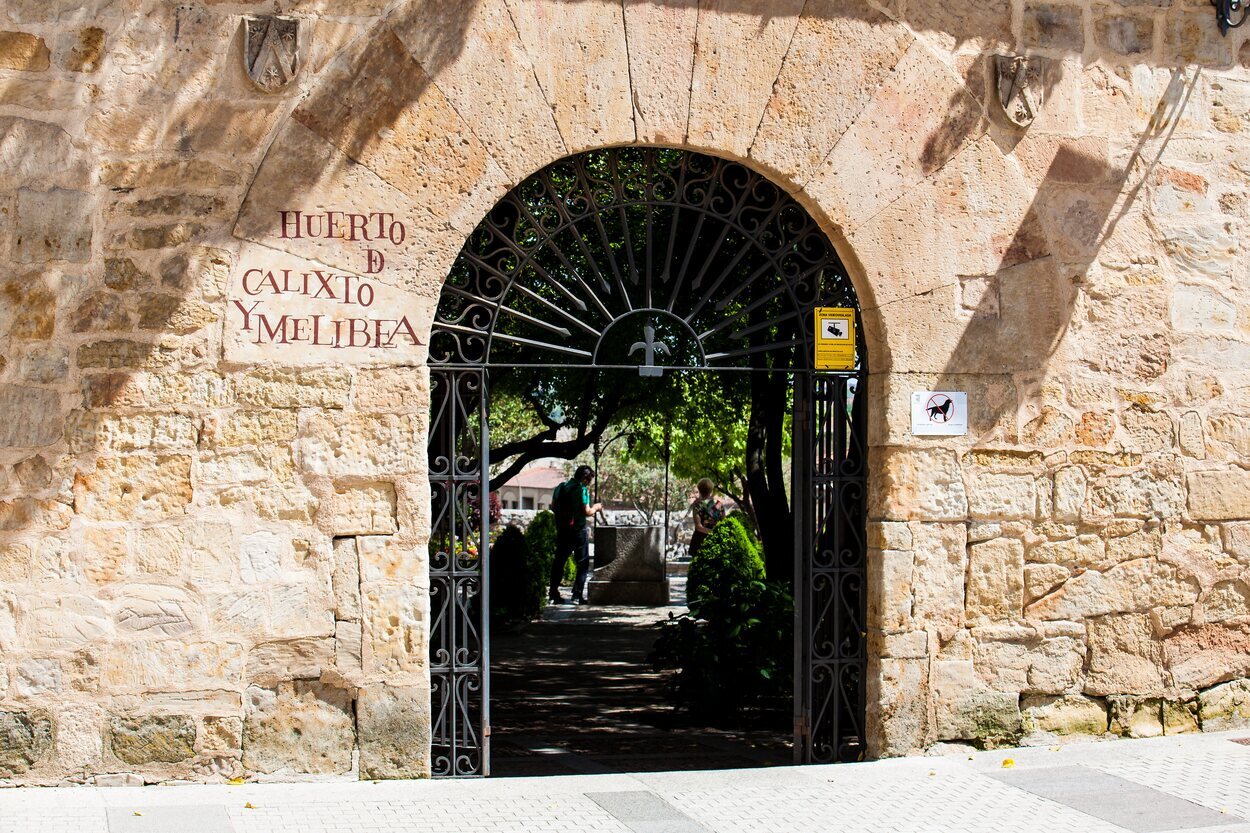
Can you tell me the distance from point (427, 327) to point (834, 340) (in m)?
1.78

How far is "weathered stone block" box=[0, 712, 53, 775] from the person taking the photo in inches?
187

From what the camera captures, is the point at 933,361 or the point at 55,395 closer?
the point at 55,395

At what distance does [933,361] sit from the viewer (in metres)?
5.61

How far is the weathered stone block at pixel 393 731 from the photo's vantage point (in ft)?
16.5

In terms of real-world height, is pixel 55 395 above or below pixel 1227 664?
above

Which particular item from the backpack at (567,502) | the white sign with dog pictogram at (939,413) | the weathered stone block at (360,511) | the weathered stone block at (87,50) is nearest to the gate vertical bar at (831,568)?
the white sign with dog pictogram at (939,413)

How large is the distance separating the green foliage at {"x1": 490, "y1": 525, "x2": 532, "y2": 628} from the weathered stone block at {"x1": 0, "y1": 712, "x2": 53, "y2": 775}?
720 centimetres

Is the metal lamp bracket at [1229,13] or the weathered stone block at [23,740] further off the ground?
the metal lamp bracket at [1229,13]

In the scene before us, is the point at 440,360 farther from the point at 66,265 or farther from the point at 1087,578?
the point at 1087,578

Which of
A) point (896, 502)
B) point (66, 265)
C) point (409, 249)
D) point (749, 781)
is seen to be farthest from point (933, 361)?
point (66, 265)

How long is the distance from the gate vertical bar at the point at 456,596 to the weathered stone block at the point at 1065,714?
2388 millimetres

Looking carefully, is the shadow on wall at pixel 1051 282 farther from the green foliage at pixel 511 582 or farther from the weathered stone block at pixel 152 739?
the green foliage at pixel 511 582

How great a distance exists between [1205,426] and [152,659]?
4.62 m

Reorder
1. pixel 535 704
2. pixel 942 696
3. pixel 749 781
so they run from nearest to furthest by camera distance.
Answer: pixel 749 781 → pixel 942 696 → pixel 535 704
